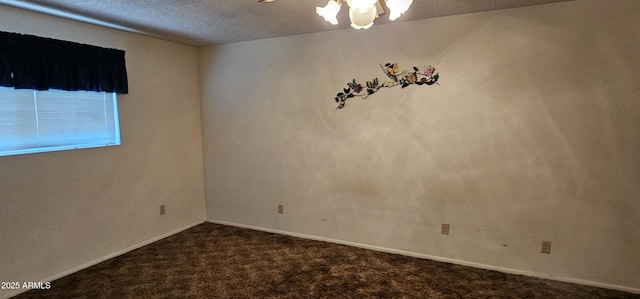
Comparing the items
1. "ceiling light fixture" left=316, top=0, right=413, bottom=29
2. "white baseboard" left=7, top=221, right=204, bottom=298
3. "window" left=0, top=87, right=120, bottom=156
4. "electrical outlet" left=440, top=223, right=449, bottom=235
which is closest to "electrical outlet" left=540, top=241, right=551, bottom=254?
"electrical outlet" left=440, top=223, right=449, bottom=235

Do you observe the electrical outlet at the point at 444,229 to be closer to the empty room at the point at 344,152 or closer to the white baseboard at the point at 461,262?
the empty room at the point at 344,152

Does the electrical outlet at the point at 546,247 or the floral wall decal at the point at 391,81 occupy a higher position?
the floral wall decal at the point at 391,81

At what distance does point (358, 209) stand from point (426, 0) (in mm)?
2027

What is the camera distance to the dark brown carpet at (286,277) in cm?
254

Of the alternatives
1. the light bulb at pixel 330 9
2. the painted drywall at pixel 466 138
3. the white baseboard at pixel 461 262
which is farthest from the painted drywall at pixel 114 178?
the light bulb at pixel 330 9

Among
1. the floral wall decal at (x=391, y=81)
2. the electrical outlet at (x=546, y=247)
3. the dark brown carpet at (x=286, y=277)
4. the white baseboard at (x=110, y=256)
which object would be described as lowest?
the dark brown carpet at (x=286, y=277)

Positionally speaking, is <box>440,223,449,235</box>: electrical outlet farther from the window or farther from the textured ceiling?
the window

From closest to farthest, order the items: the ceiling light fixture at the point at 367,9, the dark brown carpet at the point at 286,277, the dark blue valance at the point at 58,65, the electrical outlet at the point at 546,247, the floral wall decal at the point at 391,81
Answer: the ceiling light fixture at the point at 367,9
the dark blue valance at the point at 58,65
the dark brown carpet at the point at 286,277
the electrical outlet at the point at 546,247
the floral wall decal at the point at 391,81

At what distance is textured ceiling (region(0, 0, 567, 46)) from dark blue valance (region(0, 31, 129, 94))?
25 centimetres

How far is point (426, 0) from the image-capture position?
242 cm

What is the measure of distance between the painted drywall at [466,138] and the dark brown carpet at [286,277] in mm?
208

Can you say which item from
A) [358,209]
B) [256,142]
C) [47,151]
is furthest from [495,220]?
[47,151]

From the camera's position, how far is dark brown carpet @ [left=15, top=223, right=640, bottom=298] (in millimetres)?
2541

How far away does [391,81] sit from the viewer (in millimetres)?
3098
